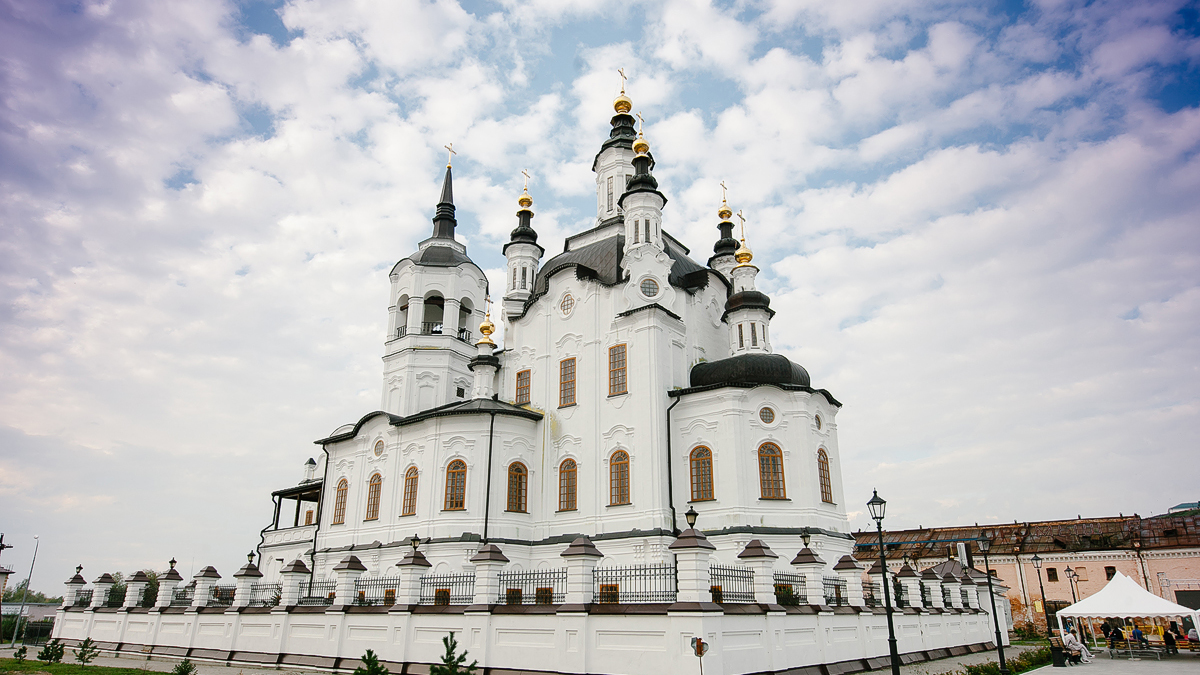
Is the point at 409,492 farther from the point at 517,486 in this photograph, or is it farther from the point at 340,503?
the point at 340,503

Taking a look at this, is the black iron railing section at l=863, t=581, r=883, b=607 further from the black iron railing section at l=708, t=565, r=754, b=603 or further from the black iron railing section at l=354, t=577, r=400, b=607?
the black iron railing section at l=354, t=577, r=400, b=607

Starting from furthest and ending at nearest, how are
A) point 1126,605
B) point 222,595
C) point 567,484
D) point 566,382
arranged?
point 566,382
point 567,484
point 222,595
point 1126,605

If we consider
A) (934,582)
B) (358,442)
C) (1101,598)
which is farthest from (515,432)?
(1101,598)

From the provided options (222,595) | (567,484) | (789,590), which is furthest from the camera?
(567,484)

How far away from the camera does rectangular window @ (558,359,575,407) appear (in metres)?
23.8

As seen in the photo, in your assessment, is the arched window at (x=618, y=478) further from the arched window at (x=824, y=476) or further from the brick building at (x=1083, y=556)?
the brick building at (x=1083, y=556)

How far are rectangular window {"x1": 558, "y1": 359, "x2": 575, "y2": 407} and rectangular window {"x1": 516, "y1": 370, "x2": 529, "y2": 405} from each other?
149 cm

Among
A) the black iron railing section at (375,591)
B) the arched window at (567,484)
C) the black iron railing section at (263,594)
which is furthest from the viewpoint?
the arched window at (567,484)

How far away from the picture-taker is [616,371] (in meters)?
22.9

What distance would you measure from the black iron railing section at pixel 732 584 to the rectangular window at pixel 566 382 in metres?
10.6

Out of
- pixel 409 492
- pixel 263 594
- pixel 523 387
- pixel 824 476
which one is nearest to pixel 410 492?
pixel 409 492

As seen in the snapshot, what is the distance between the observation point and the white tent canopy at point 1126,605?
60.6 ft

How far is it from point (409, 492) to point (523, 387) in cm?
509

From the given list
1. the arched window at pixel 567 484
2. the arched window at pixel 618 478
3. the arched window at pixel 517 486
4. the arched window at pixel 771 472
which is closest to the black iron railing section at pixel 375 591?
the arched window at pixel 517 486
